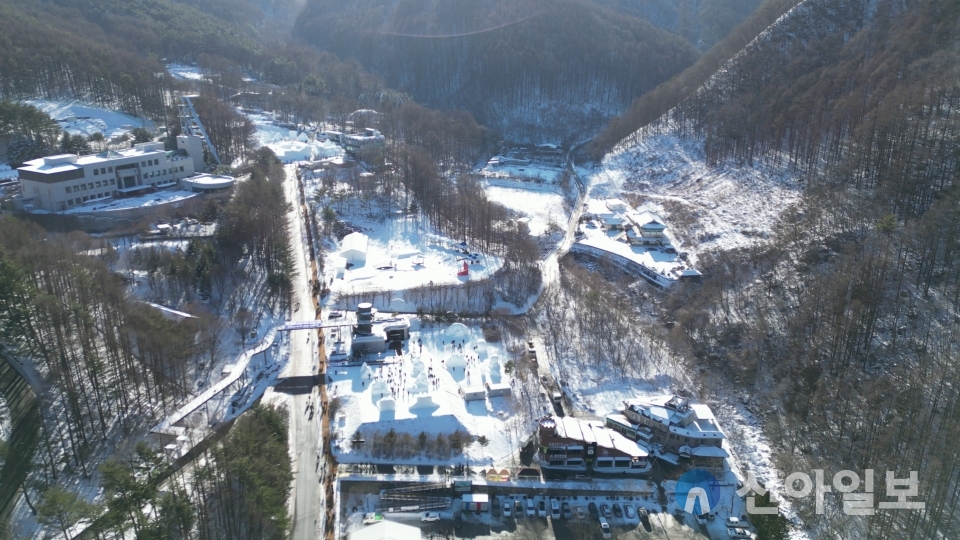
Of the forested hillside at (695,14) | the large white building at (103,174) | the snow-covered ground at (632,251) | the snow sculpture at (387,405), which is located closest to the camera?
the snow sculpture at (387,405)

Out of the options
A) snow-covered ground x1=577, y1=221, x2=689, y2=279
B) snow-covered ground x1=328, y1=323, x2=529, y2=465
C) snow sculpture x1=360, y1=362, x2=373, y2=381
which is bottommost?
snow-covered ground x1=328, y1=323, x2=529, y2=465

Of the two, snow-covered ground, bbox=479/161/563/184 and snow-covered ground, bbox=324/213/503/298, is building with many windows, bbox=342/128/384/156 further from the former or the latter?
snow-covered ground, bbox=324/213/503/298

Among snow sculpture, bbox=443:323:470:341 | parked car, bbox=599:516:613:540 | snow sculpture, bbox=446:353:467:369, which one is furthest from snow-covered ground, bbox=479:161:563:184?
parked car, bbox=599:516:613:540

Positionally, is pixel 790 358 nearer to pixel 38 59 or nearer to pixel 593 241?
pixel 593 241

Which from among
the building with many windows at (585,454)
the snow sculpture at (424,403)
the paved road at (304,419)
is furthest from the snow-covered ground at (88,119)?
the building with many windows at (585,454)

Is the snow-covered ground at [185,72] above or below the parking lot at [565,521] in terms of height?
above

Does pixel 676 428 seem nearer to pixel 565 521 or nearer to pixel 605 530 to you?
pixel 605 530

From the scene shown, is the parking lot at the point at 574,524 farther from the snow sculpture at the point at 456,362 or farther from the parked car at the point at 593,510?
the snow sculpture at the point at 456,362
